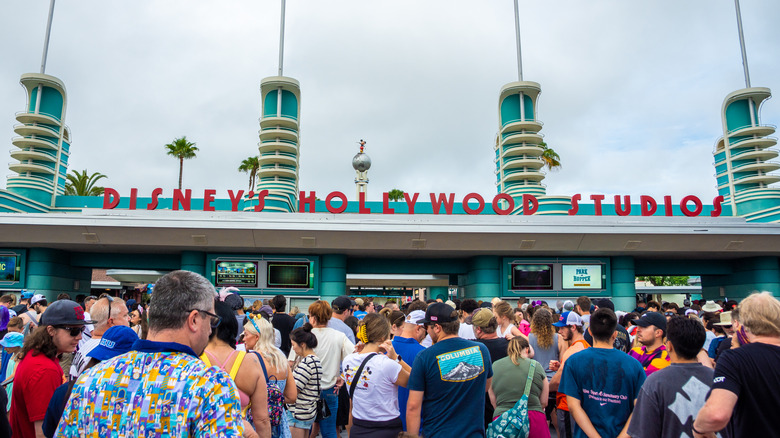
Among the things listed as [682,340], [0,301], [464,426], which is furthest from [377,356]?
[0,301]

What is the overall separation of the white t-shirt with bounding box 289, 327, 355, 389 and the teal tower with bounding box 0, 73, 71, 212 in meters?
29.9

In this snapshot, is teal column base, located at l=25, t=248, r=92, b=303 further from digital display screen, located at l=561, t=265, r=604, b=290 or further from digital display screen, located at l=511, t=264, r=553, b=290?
digital display screen, located at l=561, t=265, r=604, b=290

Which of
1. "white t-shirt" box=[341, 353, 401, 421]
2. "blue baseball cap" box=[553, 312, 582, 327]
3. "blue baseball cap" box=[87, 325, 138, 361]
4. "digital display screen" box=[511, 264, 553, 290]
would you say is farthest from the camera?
"digital display screen" box=[511, 264, 553, 290]

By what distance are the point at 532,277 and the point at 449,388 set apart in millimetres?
21535

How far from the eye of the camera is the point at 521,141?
116 feet

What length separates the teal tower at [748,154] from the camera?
111 feet

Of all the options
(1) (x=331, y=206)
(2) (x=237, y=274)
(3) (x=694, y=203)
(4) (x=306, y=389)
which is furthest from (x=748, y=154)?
(4) (x=306, y=389)

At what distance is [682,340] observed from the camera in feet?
13.2

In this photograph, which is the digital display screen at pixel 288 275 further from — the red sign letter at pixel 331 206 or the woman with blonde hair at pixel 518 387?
the woman with blonde hair at pixel 518 387

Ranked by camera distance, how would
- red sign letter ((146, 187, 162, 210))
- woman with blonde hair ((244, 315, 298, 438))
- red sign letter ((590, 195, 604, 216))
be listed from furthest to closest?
red sign letter ((590, 195, 604, 216)) < red sign letter ((146, 187, 162, 210)) < woman with blonde hair ((244, 315, 298, 438))

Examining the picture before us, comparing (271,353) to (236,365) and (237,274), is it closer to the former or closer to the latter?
(236,365)

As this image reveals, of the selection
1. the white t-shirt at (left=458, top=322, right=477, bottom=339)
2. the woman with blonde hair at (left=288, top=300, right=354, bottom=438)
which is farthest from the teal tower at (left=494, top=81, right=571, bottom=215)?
the woman with blonde hair at (left=288, top=300, right=354, bottom=438)

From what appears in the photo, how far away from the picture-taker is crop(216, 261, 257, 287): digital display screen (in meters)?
24.7

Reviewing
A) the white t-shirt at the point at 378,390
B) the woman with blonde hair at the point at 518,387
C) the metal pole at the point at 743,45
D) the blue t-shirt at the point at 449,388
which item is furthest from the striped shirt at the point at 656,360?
the metal pole at the point at 743,45
